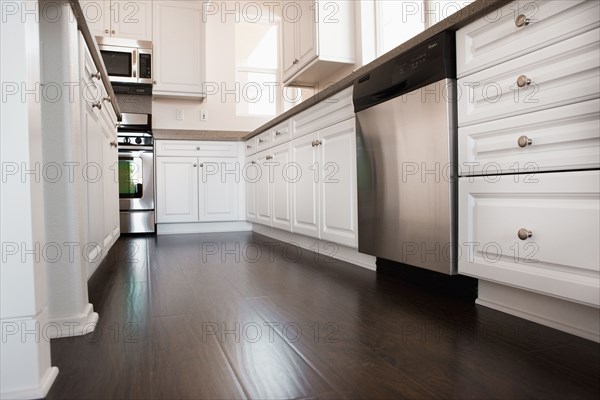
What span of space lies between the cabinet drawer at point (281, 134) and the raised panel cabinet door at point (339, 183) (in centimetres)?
56

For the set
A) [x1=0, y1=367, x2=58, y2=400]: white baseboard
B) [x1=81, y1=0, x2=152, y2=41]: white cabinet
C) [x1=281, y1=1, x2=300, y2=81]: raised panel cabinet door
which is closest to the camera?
[x1=0, y1=367, x2=58, y2=400]: white baseboard

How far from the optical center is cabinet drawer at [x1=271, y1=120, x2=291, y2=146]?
2903mm

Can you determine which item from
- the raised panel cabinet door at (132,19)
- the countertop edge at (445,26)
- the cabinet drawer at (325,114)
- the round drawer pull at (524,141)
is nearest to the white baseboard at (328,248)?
the cabinet drawer at (325,114)

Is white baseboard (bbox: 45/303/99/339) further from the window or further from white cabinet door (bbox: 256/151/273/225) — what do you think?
the window

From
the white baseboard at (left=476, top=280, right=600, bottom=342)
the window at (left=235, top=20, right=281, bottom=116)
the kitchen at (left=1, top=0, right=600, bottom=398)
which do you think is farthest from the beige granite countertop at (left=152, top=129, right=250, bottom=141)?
the white baseboard at (left=476, top=280, right=600, bottom=342)

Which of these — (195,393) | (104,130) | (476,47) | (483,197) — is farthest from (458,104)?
(104,130)

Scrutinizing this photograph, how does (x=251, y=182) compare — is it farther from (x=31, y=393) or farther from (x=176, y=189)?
(x=31, y=393)

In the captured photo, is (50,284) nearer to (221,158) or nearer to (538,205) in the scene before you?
(538,205)

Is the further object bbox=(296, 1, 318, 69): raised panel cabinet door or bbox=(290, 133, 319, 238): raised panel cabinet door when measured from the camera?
bbox=(296, 1, 318, 69): raised panel cabinet door

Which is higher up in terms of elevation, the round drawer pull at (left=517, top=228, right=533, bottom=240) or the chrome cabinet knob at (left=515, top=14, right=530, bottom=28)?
the chrome cabinet knob at (left=515, top=14, right=530, bottom=28)

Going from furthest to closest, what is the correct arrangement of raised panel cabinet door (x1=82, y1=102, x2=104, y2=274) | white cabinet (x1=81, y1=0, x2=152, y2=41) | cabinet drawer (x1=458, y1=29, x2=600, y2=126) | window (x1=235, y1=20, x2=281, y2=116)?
window (x1=235, y1=20, x2=281, y2=116) < white cabinet (x1=81, y1=0, x2=152, y2=41) < raised panel cabinet door (x1=82, y1=102, x2=104, y2=274) < cabinet drawer (x1=458, y1=29, x2=600, y2=126)

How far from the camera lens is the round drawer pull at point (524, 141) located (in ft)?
3.72

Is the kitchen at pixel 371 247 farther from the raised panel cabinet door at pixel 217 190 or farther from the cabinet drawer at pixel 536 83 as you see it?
the raised panel cabinet door at pixel 217 190

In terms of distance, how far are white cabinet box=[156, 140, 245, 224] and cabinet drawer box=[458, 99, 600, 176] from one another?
3040 millimetres
